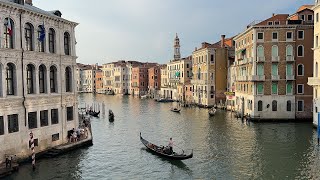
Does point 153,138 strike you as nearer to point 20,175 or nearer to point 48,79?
point 48,79

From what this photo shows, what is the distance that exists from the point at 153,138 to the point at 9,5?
44.6 feet

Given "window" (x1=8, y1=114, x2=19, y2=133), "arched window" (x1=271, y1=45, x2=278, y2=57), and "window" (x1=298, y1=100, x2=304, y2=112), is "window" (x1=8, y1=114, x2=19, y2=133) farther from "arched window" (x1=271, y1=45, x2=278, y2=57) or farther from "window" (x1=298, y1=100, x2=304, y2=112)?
"window" (x1=298, y1=100, x2=304, y2=112)

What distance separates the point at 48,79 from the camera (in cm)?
1833

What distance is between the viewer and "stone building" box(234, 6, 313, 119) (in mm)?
30484

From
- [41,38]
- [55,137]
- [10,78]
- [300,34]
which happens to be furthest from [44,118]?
[300,34]

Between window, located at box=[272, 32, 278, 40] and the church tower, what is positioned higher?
the church tower

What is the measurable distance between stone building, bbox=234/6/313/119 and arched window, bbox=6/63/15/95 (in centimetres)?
2133

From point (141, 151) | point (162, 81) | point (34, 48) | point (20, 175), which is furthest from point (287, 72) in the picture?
point (162, 81)

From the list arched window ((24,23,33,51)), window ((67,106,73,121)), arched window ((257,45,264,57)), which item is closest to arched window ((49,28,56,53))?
arched window ((24,23,33,51))

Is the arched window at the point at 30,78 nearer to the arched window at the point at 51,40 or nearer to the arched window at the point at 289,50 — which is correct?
the arched window at the point at 51,40

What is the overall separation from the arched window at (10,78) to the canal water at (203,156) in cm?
364

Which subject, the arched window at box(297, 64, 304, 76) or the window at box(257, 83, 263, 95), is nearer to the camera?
the arched window at box(297, 64, 304, 76)

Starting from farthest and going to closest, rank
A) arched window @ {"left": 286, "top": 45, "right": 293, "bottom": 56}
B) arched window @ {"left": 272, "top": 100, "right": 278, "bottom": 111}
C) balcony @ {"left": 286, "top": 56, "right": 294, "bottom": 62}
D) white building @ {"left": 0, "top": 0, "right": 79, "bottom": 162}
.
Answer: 1. arched window @ {"left": 272, "top": 100, "right": 278, "bottom": 111}
2. arched window @ {"left": 286, "top": 45, "right": 293, "bottom": 56}
3. balcony @ {"left": 286, "top": 56, "right": 294, "bottom": 62}
4. white building @ {"left": 0, "top": 0, "right": 79, "bottom": 162}

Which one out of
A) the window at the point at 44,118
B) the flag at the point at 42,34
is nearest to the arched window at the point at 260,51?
the flag at the point at 42,34
